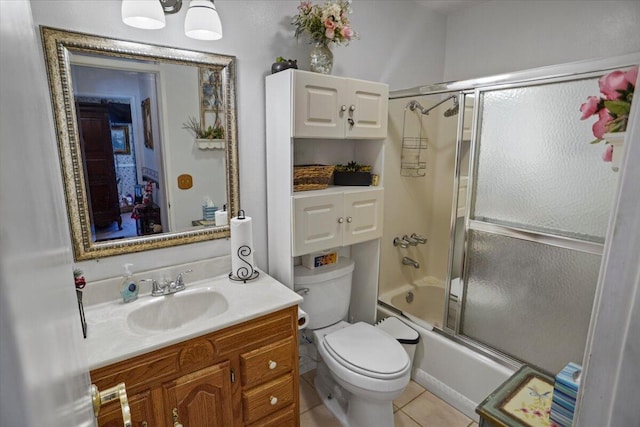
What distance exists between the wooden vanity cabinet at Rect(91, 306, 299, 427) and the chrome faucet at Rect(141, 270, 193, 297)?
39cm

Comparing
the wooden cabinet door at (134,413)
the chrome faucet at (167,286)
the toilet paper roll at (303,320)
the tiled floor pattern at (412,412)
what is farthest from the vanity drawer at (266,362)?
the tiled floor pattern at (412,412)

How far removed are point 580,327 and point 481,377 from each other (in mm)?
567

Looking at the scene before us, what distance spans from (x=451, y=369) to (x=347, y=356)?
29.9 inches

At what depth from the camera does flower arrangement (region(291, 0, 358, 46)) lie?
173cm

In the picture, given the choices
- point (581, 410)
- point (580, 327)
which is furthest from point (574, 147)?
point (581, 410)

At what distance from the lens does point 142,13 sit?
1.26 m

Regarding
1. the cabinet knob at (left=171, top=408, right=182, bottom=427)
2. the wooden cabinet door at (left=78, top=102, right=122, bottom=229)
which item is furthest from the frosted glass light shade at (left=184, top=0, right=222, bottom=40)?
the cabinet knob at (left=171, top=408, right=182, bottom=427)

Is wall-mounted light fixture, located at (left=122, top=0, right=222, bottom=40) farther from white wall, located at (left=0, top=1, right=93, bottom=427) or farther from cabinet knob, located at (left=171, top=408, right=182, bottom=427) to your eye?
cabinet knob, located at (left=171, top=408, right=182, bottom=427)

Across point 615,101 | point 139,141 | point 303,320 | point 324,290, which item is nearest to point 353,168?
point 324,290

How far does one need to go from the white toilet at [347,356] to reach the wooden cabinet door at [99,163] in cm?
97

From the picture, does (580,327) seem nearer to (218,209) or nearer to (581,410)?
Answer: (581,410)

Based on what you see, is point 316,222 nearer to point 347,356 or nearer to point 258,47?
point 347,356

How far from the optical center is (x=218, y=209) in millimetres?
1761

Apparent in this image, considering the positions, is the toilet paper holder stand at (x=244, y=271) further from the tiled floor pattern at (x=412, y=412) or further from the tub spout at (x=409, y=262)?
the tub spout at (x=409, y=262)
